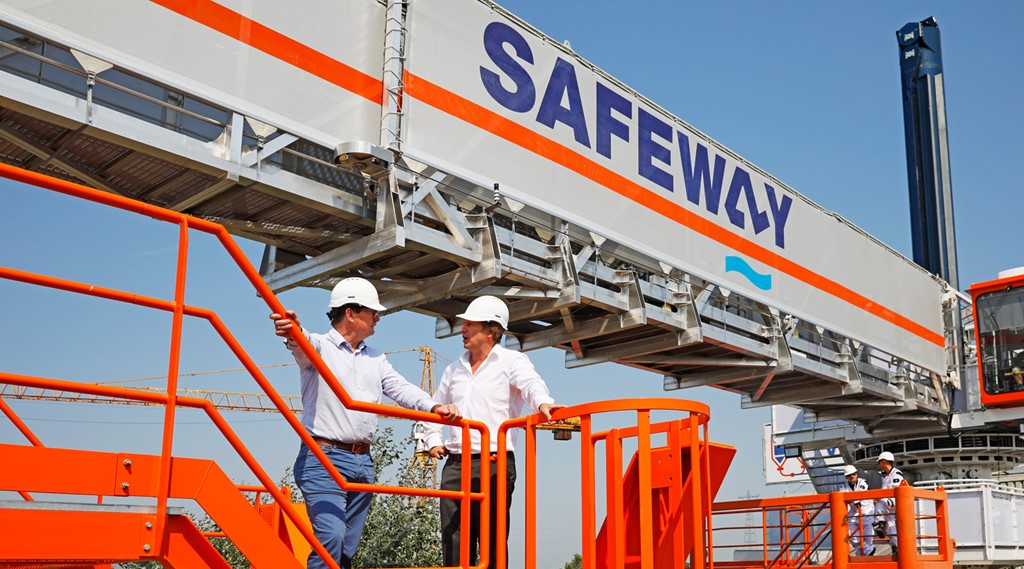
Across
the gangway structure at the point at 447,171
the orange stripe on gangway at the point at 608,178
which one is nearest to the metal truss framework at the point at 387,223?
the gangway structure at the point at 447,171

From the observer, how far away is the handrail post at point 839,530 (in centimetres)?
912

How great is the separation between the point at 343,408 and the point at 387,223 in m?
4.34

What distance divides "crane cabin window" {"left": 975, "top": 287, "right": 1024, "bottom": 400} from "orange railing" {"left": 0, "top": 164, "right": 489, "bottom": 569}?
16.5 metres

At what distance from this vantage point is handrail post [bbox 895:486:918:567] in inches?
345

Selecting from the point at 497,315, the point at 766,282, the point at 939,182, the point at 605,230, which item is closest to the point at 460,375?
the point at 497,315

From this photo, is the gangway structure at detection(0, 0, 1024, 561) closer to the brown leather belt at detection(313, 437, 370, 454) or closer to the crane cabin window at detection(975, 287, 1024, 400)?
the brown leather belt at detection(313, 437, 370, 454)

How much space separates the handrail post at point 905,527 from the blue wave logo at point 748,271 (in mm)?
5413

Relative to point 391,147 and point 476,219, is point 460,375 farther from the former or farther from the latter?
point 476,219

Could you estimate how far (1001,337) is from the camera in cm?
1842

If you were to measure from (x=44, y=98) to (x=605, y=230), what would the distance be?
651 centimetres

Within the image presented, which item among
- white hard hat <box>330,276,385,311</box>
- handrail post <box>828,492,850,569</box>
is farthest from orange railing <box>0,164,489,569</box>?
handrail post <box>828,492,850,569</box>

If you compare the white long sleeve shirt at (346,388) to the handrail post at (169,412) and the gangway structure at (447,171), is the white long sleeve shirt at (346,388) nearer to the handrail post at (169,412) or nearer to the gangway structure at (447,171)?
the handrail post at (169,412)

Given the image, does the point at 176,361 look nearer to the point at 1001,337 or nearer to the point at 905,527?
the point at 905,527

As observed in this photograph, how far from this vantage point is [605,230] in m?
11.7
